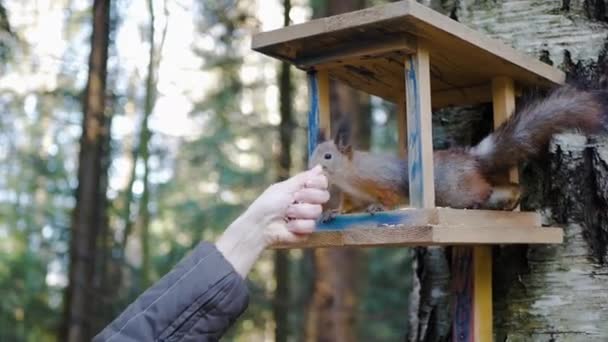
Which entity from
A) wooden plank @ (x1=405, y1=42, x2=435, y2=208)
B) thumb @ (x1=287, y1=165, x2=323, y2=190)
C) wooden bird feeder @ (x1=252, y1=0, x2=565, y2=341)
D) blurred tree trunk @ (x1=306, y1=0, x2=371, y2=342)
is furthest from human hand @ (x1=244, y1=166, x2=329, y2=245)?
blurred tree trunk @ (x1=306, y1=0, x2=371, y2=342)

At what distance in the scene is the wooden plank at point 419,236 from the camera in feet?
4.91

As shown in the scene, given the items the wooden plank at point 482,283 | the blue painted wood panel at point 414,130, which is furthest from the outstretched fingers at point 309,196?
the wooden plank at point 482,283

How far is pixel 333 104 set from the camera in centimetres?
507

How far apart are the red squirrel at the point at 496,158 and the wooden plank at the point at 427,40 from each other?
120 mm

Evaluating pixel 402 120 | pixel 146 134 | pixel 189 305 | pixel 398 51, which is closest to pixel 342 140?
pixel 402 120

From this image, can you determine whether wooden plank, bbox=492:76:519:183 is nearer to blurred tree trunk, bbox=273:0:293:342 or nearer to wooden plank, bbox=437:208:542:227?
wooden plank, bbox=437:208:542:227

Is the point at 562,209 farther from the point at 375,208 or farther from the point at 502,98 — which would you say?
the point at 375,208

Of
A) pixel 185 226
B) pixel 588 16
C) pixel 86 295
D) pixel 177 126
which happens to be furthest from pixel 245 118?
pixel 588 16

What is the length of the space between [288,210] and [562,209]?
752 mm

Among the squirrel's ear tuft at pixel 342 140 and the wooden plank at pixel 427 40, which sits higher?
the wooden plank at pixel 427 40

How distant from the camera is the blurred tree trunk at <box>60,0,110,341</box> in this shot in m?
4.47

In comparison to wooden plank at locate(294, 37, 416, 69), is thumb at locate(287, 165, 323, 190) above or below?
below

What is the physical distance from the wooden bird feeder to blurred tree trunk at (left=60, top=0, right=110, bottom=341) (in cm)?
277

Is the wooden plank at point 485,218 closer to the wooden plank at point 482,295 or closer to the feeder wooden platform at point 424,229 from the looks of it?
the feeder wooden platform at point 424,229
